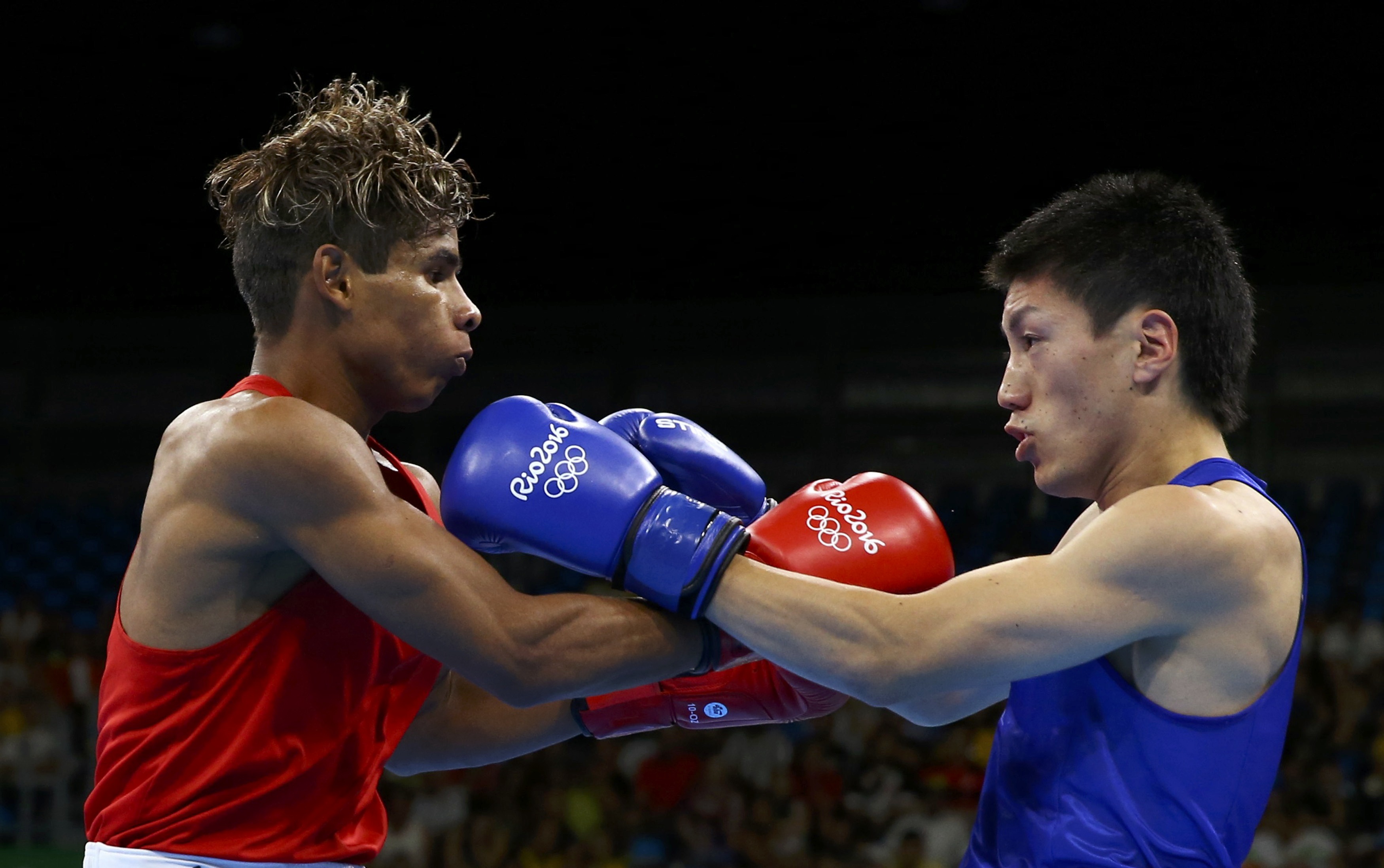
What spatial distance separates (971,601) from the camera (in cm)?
200

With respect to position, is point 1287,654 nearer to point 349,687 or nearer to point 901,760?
point 349,687

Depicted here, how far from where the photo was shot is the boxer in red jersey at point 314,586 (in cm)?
215

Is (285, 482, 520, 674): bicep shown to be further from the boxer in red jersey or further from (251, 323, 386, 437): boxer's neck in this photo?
(251, 323, 386, 437): boxer's neck

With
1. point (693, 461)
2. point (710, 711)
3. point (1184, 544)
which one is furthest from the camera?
point (710, 711)

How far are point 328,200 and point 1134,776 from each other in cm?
171

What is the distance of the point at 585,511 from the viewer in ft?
7.33

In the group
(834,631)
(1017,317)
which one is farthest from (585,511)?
(1017,317)

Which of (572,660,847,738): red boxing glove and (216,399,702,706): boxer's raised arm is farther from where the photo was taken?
(572,660,847,738): red boxing glove

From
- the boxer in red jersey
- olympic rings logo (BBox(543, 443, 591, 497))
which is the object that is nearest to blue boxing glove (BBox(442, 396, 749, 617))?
olympic rings logo (BBox(543, 443, 591, 497))

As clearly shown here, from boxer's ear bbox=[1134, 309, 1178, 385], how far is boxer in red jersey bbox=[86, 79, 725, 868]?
905 millimetres

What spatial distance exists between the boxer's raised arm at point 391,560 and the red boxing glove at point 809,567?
0.41 meters

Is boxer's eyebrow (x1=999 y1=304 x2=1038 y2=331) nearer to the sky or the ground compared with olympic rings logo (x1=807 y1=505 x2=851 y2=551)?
nearer to the sky

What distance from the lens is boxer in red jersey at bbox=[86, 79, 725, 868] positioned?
2148 mm

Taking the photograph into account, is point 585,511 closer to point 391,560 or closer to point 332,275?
point 391,560
